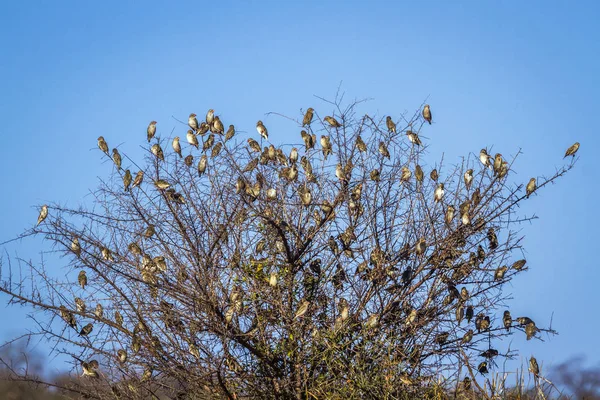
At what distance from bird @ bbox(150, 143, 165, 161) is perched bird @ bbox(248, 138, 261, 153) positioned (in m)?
1.11

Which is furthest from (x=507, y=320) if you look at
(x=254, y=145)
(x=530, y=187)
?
(x=254, y=145)

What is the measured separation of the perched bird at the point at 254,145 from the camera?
9836 millimetres

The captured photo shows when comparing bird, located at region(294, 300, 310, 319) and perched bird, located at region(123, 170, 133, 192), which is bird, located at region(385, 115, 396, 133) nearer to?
bird, located at region(294, 300, 310, 319)

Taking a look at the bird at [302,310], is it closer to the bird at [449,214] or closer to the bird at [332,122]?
the bird at [449,214]

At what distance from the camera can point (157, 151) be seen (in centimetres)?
952

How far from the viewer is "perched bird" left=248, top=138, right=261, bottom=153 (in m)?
9.84

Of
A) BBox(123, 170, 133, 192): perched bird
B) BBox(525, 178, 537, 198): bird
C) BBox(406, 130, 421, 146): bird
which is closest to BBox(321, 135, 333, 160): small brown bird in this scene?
BBox(406, 130, 421, 146): bird

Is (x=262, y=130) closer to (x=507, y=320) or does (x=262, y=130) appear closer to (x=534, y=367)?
(x=507, y=320)

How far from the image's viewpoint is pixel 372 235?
9727mm

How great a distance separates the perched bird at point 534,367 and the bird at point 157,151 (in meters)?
5.06

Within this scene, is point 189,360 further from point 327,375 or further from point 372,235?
point 372,235

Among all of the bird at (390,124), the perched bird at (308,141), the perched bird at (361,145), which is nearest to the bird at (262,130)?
the perched bird at (308,141)

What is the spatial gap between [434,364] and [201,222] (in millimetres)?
3339

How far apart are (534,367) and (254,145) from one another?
14.2ft
